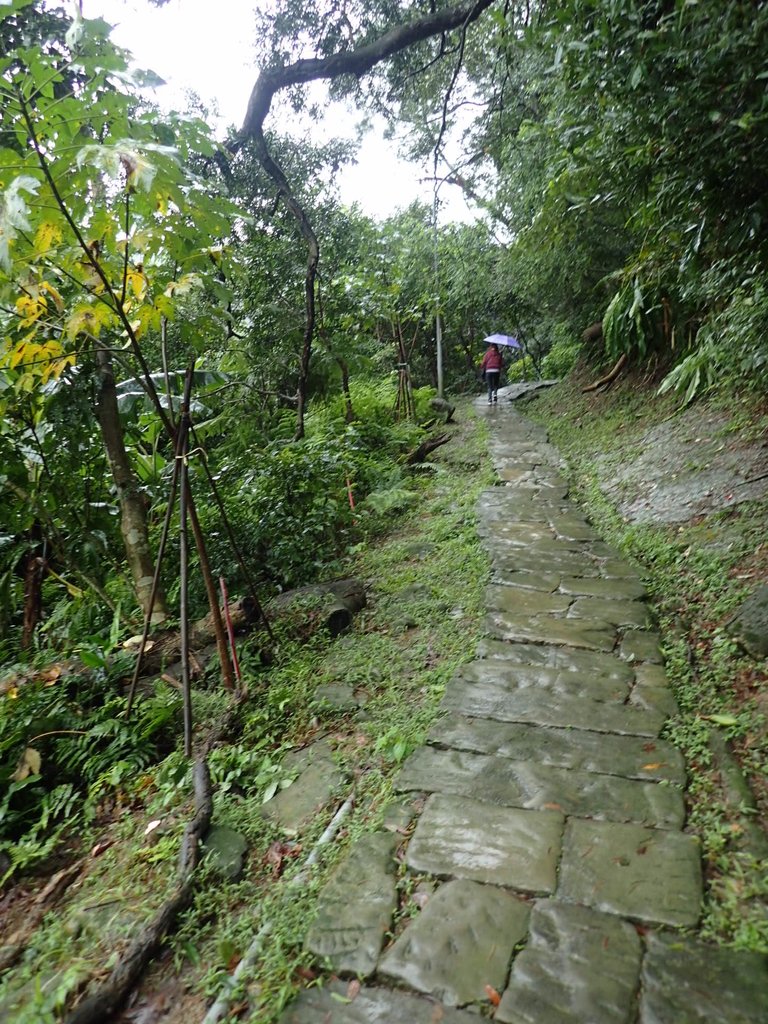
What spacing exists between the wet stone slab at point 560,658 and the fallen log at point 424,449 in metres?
5.07

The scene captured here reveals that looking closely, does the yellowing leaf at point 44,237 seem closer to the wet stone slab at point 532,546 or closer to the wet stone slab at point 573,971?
the wet stone slab at point 573,971

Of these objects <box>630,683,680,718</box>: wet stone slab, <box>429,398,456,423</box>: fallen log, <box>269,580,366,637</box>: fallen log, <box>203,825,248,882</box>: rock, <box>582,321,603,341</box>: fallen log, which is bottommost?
<box>630,683,680,718</box>: wet stone slab

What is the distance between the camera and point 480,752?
265cm

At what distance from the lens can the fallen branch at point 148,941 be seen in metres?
1.70

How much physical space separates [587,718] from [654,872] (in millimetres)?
875

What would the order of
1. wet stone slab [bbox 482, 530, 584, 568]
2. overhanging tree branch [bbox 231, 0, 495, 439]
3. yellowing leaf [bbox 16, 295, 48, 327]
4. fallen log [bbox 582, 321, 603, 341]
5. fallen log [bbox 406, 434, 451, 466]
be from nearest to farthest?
yellowing leaf [bbox 16, 295, 48, 327] < wet stone slab [bbox 482, 530, 584, 568] < overhanging tree branch [bbox 231, 0, 495, 439] < fallen log [bbox 406, 434, 451, 466] < fallen log [bbox 582, 321, 603, 341]

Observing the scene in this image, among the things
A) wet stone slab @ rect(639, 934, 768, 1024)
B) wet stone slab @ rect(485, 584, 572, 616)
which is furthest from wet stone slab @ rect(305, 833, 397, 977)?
wet stone slab @ rect(485, 584, 572, 616)

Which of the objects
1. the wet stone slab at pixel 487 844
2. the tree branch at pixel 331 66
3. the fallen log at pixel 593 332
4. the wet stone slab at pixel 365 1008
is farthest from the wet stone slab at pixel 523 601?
the fallen log at pixel 593 332

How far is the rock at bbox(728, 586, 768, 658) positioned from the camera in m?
3.06

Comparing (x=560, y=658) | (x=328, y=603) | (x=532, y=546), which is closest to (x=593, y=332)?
(x=532, y=546)

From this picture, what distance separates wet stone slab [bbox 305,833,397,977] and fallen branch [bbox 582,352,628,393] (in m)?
8.11

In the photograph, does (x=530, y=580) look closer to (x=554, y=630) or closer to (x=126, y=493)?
(x=554, y=630)

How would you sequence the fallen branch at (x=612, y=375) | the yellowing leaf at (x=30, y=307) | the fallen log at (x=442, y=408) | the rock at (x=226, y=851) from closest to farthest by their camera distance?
1. the rock at (x=226, y=851)
2. the yellowing leaf at (x=30, y=307)
3. the fallen branch at (x=612, y=375)
4. the fallen log at (x=442, y=408)

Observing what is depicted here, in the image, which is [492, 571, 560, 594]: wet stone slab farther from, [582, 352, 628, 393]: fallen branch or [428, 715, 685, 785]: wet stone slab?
[582, 352, 628, 393]: fallen branch
